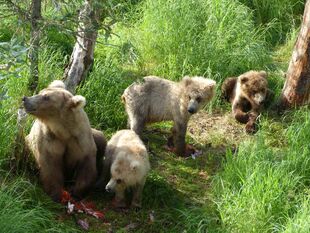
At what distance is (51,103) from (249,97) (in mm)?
3392

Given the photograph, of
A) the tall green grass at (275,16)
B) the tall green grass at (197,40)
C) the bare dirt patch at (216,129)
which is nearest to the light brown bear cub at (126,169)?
the bare dirt patch at (216,129)

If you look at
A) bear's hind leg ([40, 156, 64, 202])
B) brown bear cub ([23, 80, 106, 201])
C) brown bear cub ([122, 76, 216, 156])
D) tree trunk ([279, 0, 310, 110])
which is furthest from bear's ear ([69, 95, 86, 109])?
tree trunk ([279, 0, 310, 110])

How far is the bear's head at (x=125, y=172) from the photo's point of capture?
5.54 metres

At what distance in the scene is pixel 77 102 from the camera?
17.9 feet

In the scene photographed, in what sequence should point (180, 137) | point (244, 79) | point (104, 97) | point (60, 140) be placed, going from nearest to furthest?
point (60, 140) → point (180, 137) → point (104, 97) → point (244, 79)

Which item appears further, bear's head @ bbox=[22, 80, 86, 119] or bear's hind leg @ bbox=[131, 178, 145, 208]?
bear's hind leg @ bbox=[131, 178, 145, 208]

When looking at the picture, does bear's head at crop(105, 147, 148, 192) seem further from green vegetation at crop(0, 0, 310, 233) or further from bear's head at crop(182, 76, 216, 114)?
bear's head at crop(182, 76, 216, 114)

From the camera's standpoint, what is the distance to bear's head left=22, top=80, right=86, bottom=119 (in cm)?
533

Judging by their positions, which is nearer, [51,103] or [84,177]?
[51,103]

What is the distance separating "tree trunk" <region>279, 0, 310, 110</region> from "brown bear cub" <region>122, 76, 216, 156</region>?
1.54 meters

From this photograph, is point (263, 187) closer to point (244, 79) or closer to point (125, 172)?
point (125, 172)

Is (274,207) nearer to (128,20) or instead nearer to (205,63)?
(205,63)

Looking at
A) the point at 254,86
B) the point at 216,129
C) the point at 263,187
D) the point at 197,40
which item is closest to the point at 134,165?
the point at 263,187

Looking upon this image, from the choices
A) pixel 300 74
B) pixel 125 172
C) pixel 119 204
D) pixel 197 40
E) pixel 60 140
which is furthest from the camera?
pixel 197 40
